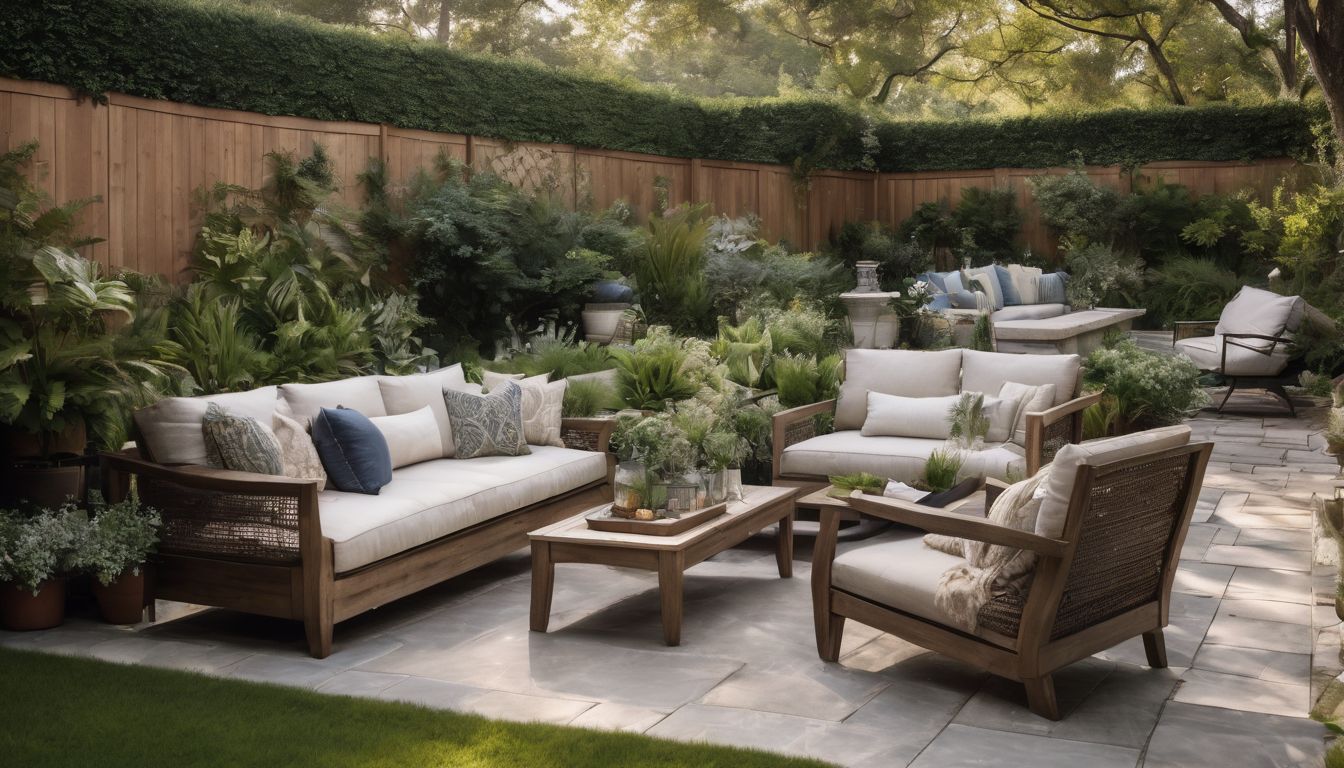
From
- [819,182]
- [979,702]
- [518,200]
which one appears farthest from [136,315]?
[819,182]

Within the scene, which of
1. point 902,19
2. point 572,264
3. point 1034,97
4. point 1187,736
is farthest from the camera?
point 1034,97

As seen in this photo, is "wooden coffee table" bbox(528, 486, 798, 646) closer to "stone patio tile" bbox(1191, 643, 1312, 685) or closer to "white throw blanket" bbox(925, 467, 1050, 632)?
"white throw blanket" bbox(925, 467, 1050, 632)

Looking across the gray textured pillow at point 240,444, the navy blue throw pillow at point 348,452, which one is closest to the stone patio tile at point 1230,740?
the navy blue throw pillow at point 348,452

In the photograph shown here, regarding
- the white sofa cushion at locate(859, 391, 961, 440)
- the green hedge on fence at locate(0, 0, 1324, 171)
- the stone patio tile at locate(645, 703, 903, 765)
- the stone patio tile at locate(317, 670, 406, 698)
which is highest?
the green hedge on fence at locate(0, 0, 1324, 171)

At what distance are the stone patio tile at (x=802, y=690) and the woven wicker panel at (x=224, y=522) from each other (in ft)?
5.39

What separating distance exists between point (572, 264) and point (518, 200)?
0.69 m

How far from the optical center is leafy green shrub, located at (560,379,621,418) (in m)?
6.88

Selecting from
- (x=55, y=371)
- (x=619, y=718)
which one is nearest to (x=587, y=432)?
(x=55, y=371)

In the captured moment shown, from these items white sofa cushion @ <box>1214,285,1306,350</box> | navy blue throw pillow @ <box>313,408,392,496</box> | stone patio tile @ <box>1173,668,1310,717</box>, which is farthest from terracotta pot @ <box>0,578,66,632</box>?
white sofa cushion @ <box>1214,285,1306,350</box>

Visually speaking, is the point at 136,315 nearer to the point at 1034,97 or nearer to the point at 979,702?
the point at 979,702

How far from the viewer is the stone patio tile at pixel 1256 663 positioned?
4027 mm

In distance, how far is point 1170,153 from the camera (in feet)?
54.1

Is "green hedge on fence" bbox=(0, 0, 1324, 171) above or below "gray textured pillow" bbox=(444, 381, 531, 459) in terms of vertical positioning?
above

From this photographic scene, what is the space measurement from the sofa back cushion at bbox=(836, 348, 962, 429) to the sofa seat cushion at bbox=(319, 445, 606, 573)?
1.43 m
